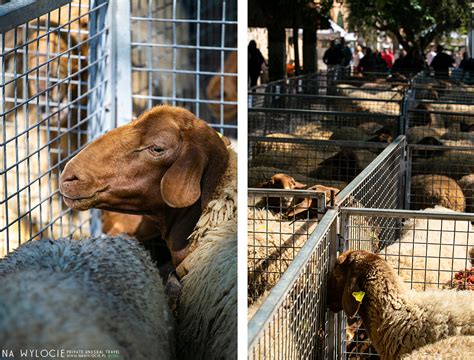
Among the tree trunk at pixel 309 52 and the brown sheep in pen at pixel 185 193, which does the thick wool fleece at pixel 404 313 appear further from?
the tree trunk at pixel 309 52

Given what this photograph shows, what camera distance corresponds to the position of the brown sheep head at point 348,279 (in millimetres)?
3914

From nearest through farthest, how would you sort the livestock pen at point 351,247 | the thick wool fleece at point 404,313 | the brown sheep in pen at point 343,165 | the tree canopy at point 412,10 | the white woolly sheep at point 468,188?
1. the livestock pen at point 351,247
2. the thick wool fleece at point 404,313
3. the brown sheep in pen at point 343,165
4. the white woolly sheep at point 468,188
5. the tree canopy at point 412,10

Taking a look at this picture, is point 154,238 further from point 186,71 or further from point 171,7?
point 171,7

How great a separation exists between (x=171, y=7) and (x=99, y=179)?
20.2 inches

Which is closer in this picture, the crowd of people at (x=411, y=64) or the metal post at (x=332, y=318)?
the metal post at (x=332, y=318)

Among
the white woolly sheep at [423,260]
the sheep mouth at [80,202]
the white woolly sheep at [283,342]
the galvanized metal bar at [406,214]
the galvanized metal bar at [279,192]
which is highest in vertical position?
the sheep mouth at [80,202]

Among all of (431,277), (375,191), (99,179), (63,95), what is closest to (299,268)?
(99,179)

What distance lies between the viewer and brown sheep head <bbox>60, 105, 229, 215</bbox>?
225cm

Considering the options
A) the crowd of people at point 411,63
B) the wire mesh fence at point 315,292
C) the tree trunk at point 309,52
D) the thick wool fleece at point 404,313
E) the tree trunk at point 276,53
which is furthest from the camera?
the crowd of people at point 411,63

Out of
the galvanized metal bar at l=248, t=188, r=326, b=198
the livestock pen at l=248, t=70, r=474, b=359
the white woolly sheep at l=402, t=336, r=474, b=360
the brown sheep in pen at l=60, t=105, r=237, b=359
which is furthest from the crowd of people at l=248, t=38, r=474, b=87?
the brown sheep in pen at l=60, t=105, r=237, b=359

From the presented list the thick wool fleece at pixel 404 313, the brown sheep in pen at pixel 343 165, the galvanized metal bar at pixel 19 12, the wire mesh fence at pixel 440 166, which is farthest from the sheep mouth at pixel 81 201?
the brown sheep in pen at pixel 343 165

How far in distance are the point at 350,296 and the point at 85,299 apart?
2.07 metres

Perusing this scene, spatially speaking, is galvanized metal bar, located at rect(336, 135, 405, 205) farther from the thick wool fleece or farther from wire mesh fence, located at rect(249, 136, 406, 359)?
the thick wool fleece

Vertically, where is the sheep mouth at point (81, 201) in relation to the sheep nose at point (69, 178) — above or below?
below
